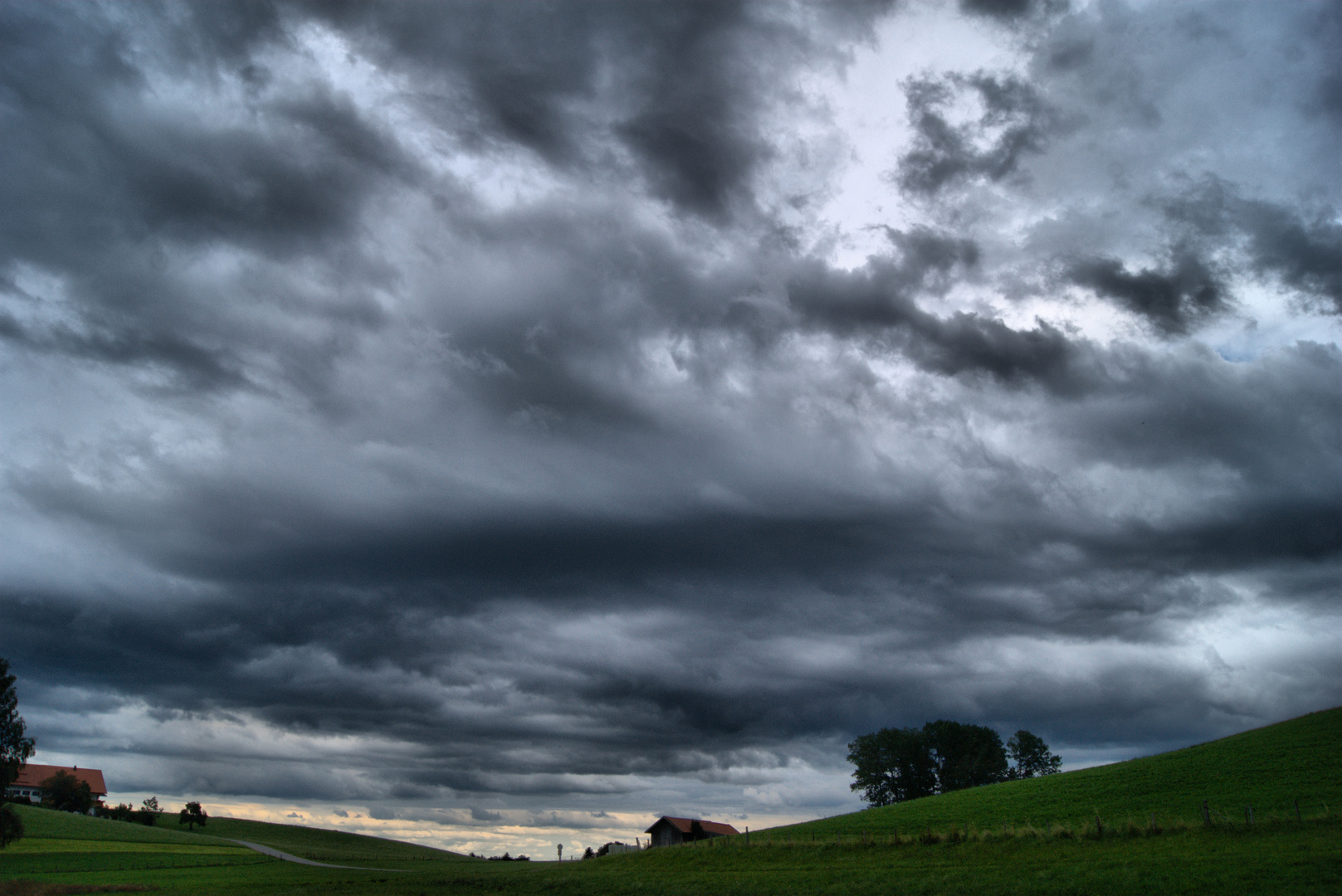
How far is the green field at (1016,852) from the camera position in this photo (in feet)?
124

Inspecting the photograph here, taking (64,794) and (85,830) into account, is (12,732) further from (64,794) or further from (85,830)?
(64,794)

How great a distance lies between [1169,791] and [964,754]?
300ft

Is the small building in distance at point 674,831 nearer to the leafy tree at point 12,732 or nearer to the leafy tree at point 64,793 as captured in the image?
the leafy tree at point 12,732

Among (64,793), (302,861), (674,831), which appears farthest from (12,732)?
(64,793)

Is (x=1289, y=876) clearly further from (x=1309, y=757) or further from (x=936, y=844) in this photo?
(x=1309, y=757)

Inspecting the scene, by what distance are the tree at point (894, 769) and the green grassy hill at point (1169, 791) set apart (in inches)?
2354

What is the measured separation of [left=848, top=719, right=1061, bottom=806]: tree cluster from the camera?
147825mm

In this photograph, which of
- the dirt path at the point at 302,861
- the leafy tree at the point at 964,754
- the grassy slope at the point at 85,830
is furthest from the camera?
the leafy tree at the point at 964,754

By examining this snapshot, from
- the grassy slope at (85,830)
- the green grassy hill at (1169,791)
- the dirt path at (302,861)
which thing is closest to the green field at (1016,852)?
the green grassy hill at (1169,791)

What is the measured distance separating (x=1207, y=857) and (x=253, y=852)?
5471 inches

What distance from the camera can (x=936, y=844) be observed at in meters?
53.5

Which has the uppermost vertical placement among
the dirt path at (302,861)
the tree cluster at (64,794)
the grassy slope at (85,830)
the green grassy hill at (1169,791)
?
the green grassy hill at (1169,791)

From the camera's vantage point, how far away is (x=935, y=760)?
151250mm

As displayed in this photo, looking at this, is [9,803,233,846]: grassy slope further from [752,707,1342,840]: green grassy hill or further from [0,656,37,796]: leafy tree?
[752,707,1342,840]: green grassy hill
